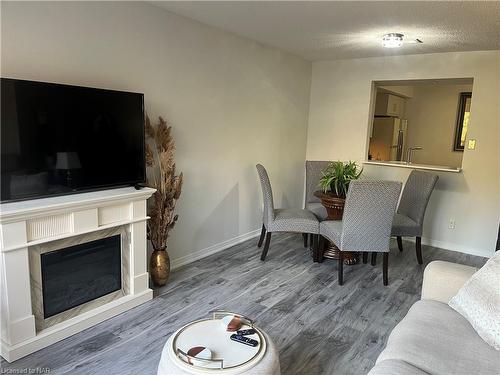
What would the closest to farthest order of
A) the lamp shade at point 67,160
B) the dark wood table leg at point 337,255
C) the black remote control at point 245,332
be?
the black remote control at point 245,332 → the lamp shade at point 67,160 → the dark wood table leg at point 337,255

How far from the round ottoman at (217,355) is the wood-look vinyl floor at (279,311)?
562mm

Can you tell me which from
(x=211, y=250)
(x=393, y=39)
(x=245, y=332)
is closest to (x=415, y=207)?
(x=393, y=39)

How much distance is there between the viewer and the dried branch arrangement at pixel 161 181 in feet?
10.00

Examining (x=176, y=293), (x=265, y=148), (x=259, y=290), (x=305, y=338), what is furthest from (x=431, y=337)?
(x=265, y=148)

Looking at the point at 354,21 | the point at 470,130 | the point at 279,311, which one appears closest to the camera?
the point at 279,311

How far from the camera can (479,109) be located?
13.8ft

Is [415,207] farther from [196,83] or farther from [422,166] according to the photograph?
[196,83]

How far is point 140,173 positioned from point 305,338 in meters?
1.67

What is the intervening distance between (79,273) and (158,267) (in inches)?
27.4

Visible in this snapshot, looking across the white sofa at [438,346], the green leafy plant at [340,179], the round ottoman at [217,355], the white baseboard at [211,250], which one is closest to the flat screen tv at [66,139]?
the white baseboard at [211,250]

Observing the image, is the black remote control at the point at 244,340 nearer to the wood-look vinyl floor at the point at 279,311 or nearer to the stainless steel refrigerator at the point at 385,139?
the wood-look vinyl floor at the point at 279,311

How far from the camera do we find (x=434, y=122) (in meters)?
6.52

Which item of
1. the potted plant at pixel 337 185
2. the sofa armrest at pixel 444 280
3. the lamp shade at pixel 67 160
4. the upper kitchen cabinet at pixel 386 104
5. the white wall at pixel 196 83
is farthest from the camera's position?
the upper kitchen cabinet at pixel 386 104

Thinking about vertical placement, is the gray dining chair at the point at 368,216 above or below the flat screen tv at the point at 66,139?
below
